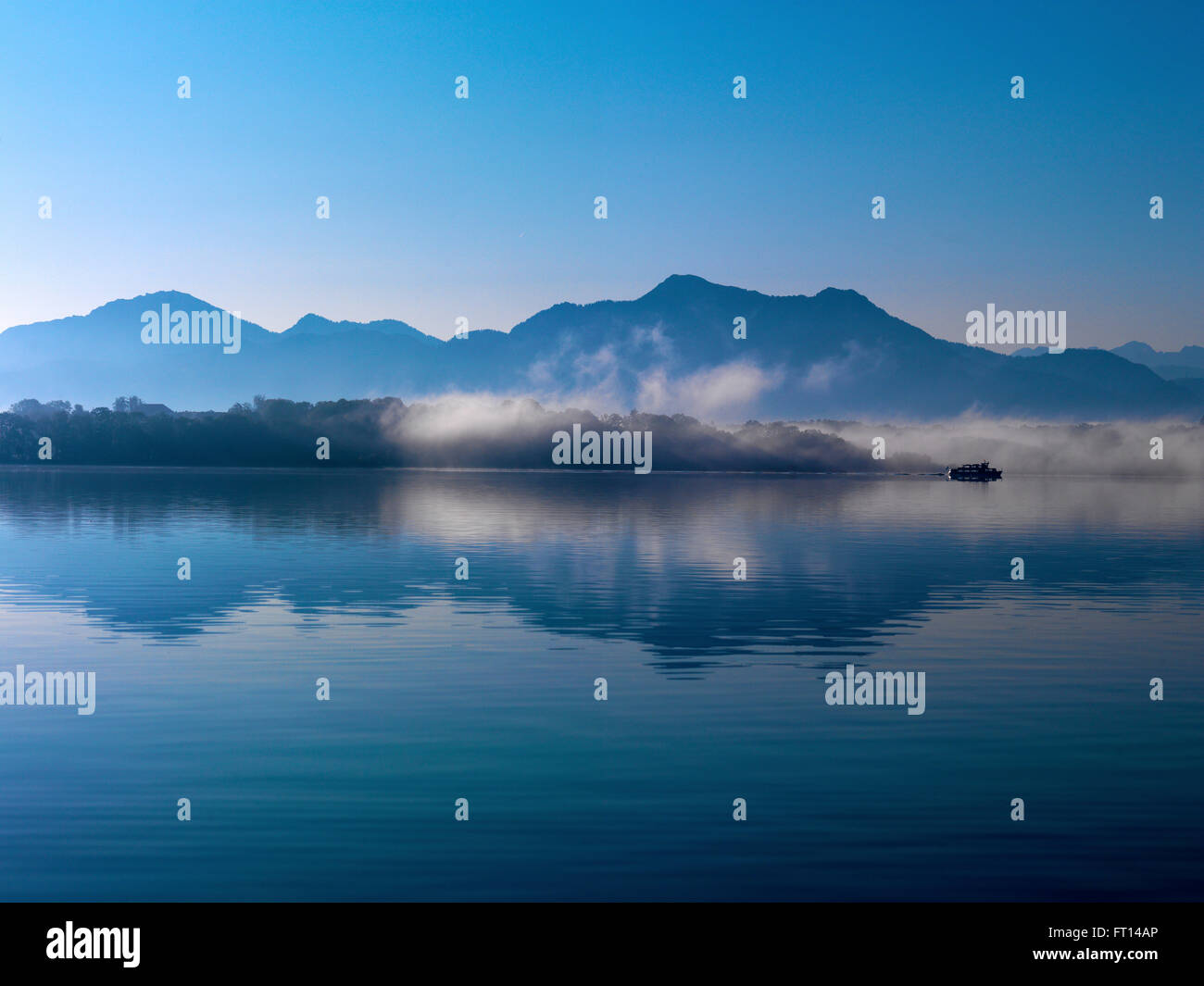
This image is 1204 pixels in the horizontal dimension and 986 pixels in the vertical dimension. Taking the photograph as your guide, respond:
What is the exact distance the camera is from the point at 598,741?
1292 inches

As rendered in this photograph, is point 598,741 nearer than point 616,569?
Yes

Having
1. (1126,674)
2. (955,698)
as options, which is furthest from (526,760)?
(1126,674)

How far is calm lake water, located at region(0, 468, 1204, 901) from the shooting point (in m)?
22.9

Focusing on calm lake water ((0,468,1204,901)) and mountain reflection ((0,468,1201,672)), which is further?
mountain reflection ((0,468,1201,672))

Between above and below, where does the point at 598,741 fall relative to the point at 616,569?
below

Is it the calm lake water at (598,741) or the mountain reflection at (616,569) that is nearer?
the calm lake water at (598,741)

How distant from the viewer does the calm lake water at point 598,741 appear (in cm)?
2288

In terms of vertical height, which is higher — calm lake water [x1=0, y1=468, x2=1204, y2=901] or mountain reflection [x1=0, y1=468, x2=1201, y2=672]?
mountain reflection [x1=0, y1=468, x2=1201, y2=672]

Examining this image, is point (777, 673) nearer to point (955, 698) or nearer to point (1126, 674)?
point (955, 698)

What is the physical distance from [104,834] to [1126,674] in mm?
35298

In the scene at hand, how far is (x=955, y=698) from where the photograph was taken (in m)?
39.2
